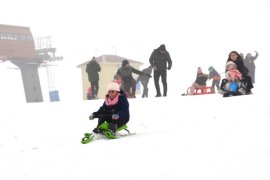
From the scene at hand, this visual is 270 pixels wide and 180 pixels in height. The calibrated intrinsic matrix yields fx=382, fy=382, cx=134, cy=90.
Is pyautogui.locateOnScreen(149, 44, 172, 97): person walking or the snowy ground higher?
pyautogui.locateOnScreen(149, 44, 172, 97): person walking

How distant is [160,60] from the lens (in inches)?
508

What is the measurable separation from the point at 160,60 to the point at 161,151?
29.6 feet

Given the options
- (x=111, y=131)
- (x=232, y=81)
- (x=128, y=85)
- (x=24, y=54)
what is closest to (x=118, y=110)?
(x=111, y=131)

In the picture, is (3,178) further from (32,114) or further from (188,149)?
(32,114)

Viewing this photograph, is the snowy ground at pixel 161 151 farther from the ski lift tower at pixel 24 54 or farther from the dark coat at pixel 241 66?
the ski lift tower at pixel 24 54

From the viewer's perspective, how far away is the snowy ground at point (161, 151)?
320 cm

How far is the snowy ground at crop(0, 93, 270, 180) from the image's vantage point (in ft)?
10.5

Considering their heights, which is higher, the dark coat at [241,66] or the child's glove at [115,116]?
A: the dark coat at [241,66]

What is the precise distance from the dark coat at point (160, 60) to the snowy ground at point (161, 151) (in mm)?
5204

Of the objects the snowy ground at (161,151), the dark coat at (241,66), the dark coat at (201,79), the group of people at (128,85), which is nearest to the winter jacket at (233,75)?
the group of people at (128,85)

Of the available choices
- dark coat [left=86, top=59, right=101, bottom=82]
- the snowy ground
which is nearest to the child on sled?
the snowy ground

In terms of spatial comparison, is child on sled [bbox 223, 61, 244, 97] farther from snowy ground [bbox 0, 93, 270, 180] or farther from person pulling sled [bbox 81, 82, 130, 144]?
person pulling sled [bbox 81, 82, 130, 144]

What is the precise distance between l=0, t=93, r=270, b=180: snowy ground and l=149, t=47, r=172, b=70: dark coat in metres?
5.20

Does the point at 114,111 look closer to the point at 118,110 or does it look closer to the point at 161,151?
the point at 118,110
